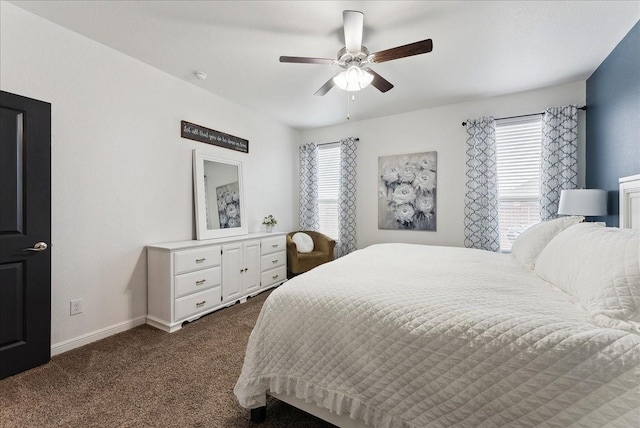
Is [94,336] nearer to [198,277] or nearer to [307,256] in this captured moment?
[198,277]

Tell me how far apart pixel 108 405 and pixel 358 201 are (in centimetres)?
370

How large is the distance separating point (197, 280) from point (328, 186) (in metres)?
2.75

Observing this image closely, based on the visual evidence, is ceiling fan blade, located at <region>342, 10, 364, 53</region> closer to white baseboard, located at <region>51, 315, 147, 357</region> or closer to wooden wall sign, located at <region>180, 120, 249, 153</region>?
wooden wall sign, located at <region>180, 120, 249, 153</region>

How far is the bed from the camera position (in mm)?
847

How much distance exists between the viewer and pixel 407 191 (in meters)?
4.04

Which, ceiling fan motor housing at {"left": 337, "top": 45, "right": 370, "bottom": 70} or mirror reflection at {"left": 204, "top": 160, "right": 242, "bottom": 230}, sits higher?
A: ceiling fan motor housing at {"left": 337, "top": 45, "right": 370, "bottom": 70}

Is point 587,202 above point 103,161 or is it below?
below

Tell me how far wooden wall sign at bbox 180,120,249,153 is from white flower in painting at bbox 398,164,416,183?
2356 mm

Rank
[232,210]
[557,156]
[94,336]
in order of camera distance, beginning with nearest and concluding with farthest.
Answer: [94,336] → [557,156] → [232,210]

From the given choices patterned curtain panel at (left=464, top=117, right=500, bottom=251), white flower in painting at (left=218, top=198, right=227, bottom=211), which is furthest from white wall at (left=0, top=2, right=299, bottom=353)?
patterned curtain panel at (left=464, top=117, right=500, bottom=251)

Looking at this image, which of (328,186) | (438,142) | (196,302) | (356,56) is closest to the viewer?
(356,56)

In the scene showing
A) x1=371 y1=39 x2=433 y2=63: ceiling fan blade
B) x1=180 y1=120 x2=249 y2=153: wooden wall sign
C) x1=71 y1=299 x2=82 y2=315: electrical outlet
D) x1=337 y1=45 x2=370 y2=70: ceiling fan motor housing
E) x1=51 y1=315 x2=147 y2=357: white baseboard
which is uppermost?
x1=337 y1=45 x2=370 y2=70: ceiling fan motor housing

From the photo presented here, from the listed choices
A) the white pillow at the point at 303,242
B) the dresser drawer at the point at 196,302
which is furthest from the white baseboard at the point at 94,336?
the white pillow at the point at 303,242

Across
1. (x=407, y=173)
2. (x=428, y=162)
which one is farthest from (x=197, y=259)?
(x=428, y=162)
